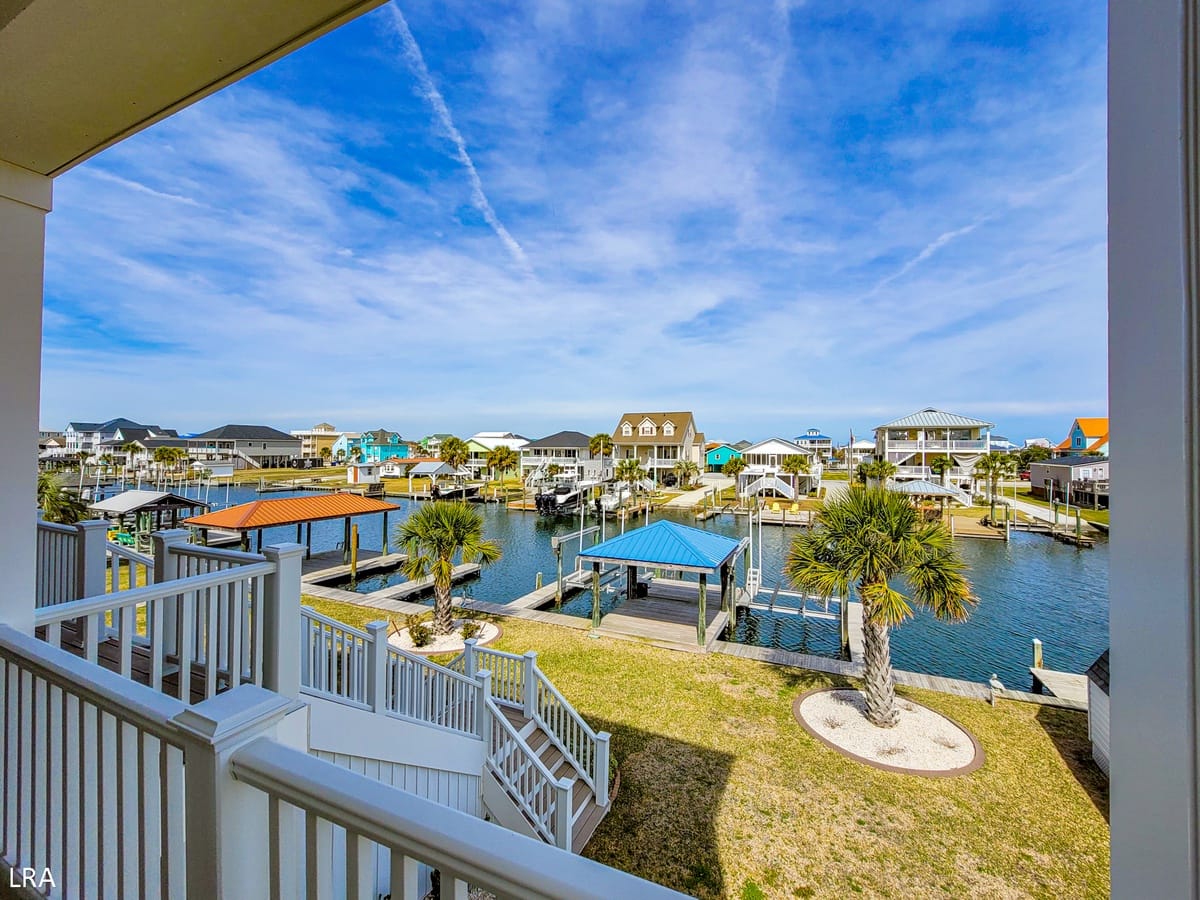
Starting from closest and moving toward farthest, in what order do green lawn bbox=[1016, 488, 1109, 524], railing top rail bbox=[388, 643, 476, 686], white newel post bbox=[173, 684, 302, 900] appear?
white newel post bbox=[173, 684, 302, 900] → railing top rail bbox=[388, 643, 476, 686] → green lawn bbox=[1016, 488, 1109, 524]

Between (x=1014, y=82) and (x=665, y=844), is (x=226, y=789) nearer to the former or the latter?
(x=1014, y=82)

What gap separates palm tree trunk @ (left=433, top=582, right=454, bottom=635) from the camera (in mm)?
9883

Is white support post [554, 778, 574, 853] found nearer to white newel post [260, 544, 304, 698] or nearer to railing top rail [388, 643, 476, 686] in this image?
railing top rail [388, 643, 476, 686]

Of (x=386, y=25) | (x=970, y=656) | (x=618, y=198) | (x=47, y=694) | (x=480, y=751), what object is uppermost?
(x=618, y=198)

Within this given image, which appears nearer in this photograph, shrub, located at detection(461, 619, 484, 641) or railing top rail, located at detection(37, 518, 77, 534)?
railing top rail, located at detection(37, 518, 77, 534)

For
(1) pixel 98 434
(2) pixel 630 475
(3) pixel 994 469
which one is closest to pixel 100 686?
(2) pixel 630 475

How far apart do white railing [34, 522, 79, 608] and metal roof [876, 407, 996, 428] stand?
4069cm

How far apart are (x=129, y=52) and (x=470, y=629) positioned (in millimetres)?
9153

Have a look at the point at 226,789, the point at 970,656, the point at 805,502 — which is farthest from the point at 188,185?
the point at 805,502

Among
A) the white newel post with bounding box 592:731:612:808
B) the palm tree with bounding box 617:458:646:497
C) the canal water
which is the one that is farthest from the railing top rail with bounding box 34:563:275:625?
the palm tree with bounding box 617:458:646:497

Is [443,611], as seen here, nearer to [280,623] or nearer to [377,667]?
[377,667]

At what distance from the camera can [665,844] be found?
4656 millimetres

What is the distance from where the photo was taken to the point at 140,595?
251 centimetres

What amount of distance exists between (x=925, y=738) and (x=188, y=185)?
12.4 meters
